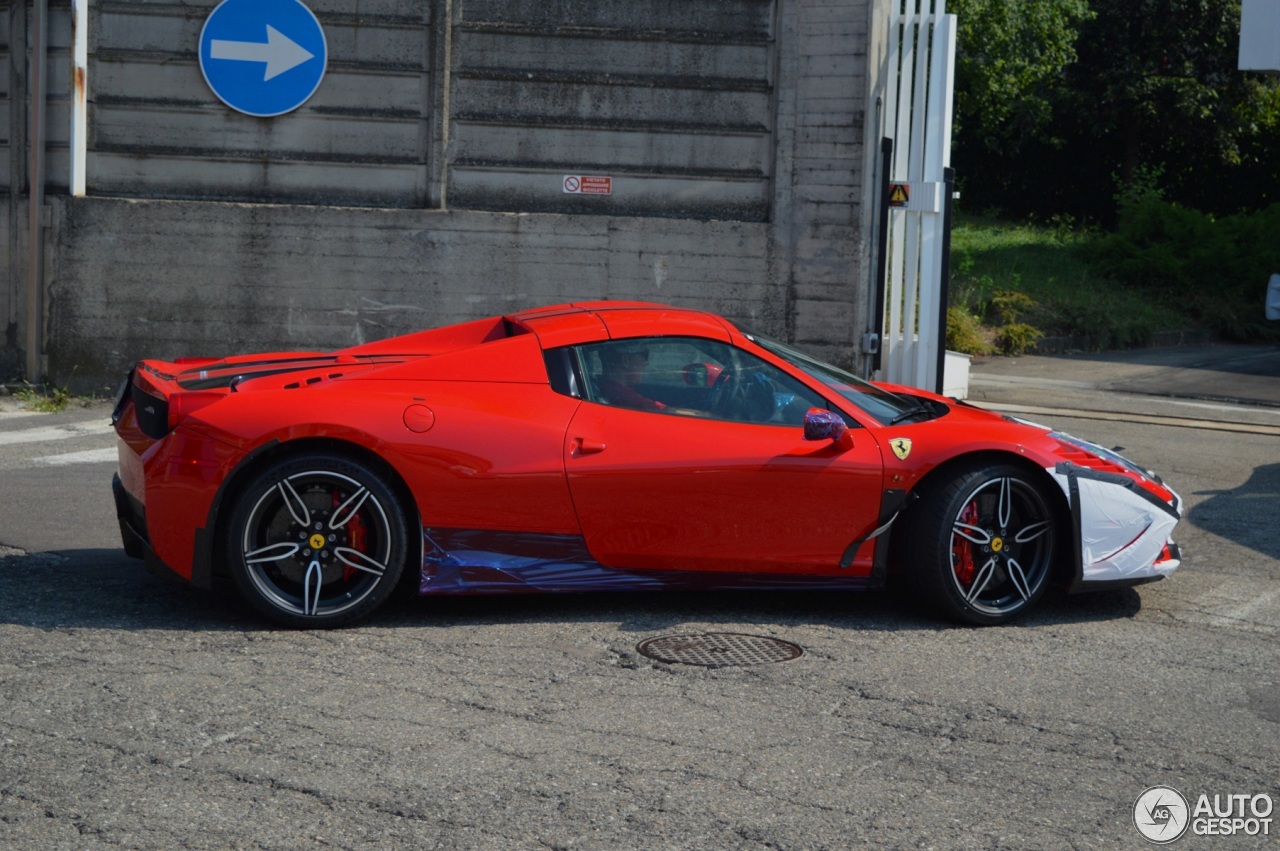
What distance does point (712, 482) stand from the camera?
559 centimetres

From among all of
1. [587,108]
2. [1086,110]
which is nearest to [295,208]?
[587,108]

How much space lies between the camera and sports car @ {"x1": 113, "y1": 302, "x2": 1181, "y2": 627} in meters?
5.43

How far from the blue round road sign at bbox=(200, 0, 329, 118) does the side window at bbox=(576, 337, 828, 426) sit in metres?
7.29

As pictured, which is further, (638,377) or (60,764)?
(638,377)

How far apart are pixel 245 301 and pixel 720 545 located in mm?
Answer: 7544

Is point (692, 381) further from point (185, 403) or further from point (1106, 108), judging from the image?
point (1106, 108)

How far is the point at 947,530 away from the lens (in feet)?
18.5

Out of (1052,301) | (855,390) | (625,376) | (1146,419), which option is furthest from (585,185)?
(1052,301)

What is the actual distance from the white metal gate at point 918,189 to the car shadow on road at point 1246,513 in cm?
311

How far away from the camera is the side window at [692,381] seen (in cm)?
573

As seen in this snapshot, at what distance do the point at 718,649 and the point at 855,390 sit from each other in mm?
1339

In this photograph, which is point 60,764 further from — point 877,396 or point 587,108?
point 587,108

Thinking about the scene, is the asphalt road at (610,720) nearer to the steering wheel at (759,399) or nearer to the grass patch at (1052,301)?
the steering wheel at (759,399)

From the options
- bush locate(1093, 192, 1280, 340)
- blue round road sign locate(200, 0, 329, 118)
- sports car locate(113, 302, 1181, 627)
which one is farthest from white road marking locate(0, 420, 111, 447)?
bush locate(1093, 192, 1280, 340)
